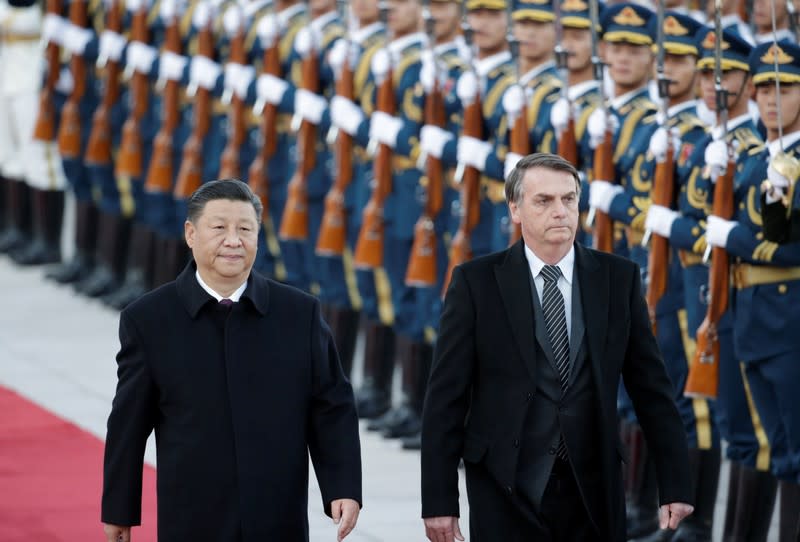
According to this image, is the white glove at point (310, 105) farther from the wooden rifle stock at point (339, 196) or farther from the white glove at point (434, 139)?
the white glove at point (434, 139)

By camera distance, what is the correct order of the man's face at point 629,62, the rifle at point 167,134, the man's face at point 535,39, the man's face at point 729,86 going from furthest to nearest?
the rifle at point 167,134 < the man's face at point 535,39 < the man's face at point 629,62 < the man's face at point 729,86

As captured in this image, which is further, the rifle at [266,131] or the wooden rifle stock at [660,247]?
→ the rifle at [266,131]

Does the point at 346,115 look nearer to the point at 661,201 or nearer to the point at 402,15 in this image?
the point at 402,15

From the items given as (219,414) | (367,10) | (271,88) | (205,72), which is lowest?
(219,414)

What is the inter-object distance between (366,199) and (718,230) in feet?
9.53

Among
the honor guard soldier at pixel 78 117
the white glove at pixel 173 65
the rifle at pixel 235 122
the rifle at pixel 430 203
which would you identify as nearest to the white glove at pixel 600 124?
the rifle at pixel 430 203

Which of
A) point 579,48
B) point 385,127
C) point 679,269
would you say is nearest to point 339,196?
point 385,127

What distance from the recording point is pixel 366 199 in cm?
960

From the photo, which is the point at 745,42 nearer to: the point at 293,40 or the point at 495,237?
the point at 495,237

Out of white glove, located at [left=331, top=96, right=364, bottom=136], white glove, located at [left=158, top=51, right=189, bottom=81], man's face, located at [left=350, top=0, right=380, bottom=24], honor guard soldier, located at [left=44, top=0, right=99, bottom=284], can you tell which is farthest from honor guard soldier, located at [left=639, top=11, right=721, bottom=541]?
honor guard soldier, located at [left=44, top=0, right=99, bottom=284]

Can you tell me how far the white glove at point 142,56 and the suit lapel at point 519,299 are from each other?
681 centimetres

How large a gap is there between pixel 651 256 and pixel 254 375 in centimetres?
285

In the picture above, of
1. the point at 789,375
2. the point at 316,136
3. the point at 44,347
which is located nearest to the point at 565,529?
the point at 789,375

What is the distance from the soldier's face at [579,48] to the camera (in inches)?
325
